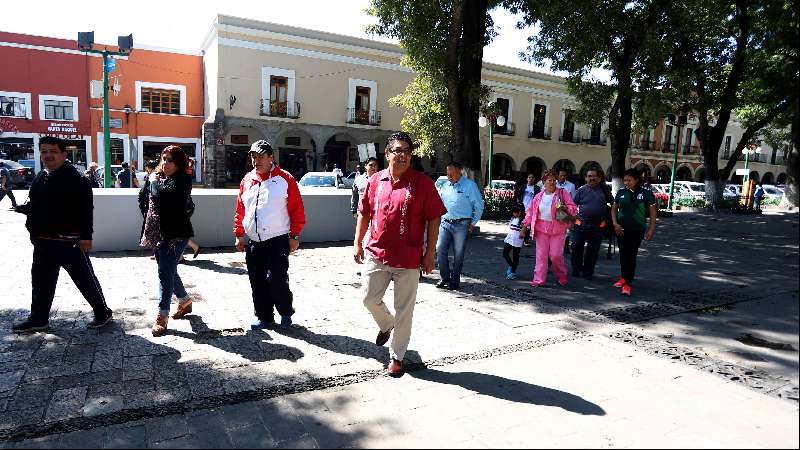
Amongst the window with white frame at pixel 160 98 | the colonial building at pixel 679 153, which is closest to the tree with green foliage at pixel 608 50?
the window with white frame at pixel 160 98

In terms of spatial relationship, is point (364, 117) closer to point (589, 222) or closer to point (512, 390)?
point (589, 222)

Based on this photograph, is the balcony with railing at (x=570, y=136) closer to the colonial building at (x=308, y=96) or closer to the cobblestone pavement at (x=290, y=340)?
the colonial building at (x=308, y=96)

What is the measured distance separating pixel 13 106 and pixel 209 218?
2344 cm

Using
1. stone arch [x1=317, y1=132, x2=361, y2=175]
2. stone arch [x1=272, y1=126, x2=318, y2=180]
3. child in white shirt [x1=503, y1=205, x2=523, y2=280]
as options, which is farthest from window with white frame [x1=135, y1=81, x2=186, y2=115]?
child in white shirt [x1=503, y1=205, x2=523, y2=280]

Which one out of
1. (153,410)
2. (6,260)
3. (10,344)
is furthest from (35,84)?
(153,410)

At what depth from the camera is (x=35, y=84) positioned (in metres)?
25.1

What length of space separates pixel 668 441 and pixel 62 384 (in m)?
3.95

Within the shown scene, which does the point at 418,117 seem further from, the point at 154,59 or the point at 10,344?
the point at 10,344

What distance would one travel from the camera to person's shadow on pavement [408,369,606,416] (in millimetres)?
3223

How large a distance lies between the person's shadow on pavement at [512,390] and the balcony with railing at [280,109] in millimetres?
23722

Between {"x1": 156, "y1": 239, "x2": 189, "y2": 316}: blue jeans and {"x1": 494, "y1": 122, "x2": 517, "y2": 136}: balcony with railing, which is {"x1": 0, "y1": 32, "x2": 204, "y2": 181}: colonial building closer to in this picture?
{"x1": 494, "y1": 122, "x2": 517, "y2": 136}: balcony with railing

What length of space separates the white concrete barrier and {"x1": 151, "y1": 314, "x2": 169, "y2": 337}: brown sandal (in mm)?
4593

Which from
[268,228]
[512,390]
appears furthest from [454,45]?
[512,390]

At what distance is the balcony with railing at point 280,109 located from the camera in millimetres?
25266
